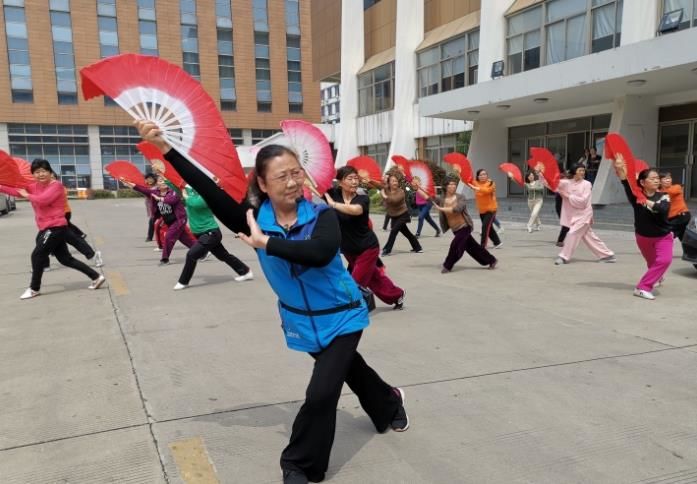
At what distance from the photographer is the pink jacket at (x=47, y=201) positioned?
266 inches

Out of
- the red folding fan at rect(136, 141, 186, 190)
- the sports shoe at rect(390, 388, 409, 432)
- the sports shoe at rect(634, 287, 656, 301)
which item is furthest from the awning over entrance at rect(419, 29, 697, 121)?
the sports shoe at rect(390, 388, 409, 432)

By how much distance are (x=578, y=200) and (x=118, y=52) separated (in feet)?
163

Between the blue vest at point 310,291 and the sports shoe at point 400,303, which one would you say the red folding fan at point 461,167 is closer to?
the sports shoe at point 400,303

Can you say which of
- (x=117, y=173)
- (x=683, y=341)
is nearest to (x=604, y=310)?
(x=683, y=341)

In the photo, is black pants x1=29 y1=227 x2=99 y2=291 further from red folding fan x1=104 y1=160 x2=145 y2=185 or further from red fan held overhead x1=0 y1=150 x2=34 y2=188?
red folding fan x1=104 y1=160 x2=145 y2=185

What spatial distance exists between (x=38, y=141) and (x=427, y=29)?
123 feet

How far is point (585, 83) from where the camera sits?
14.4m

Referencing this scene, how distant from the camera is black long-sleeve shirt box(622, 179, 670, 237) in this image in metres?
5.98

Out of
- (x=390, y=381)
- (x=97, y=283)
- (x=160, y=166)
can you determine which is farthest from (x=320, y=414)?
(x=160, y=166)

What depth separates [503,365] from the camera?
4.25 m

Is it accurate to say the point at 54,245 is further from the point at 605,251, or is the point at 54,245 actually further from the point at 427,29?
the point at 427,29

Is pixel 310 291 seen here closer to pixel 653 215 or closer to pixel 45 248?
pixel 653 215

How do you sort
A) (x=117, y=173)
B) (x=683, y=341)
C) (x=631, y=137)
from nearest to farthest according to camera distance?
(x=683, y=341) → (x=117, y=173) → (x=631, y=137)

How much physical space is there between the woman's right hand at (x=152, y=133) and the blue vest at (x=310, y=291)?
1.75ft
